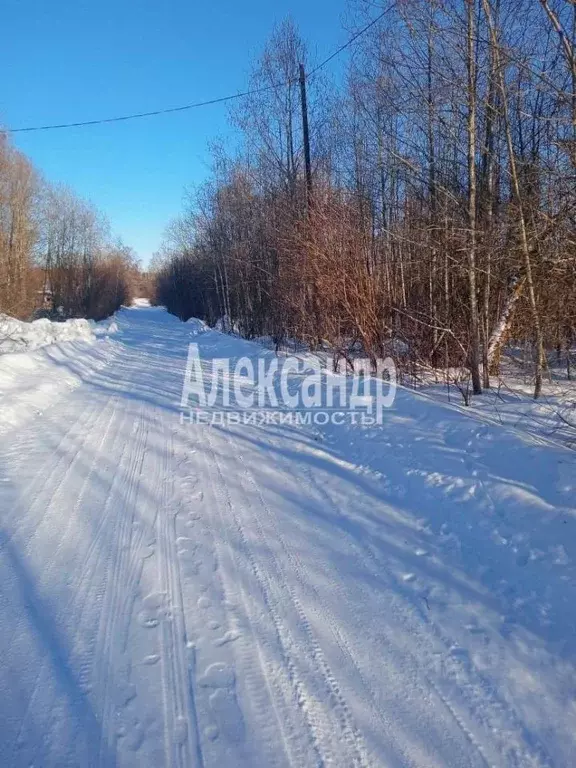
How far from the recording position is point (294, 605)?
320cm

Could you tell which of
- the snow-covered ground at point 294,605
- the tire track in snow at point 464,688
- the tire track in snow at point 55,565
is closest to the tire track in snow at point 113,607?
the snow-covered ground at point 294,605

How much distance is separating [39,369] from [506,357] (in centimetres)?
1193

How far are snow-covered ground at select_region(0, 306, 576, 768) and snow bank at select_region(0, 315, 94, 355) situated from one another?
1355cm

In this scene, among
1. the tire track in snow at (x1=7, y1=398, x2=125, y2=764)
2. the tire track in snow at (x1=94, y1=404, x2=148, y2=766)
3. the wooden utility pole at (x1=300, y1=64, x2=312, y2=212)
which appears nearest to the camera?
the tire track in snow at (x1=94, y1=404, x2=148, y2=766)

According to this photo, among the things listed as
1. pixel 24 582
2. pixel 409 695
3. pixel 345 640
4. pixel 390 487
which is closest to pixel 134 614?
pixel 24 582

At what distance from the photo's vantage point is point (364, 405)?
26.4 ft

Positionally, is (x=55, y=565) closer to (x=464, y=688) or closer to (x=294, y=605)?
(x=294, y=605)

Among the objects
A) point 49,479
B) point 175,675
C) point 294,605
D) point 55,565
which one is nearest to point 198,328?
point 49,479

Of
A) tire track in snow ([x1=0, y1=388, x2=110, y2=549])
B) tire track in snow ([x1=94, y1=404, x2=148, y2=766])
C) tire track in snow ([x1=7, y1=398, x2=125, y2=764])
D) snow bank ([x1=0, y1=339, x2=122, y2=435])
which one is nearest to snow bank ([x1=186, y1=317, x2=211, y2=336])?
snow bank ([x1=0, y1=339, x2=122, y2=435])

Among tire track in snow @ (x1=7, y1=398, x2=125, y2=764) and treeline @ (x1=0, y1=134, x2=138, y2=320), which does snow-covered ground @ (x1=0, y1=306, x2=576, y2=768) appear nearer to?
tire track in snow @ (x1=7, y1=398, x2=125, y2=764)

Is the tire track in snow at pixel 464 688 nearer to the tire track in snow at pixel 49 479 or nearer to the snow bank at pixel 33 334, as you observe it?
the tire track in snow at pixel 49 479

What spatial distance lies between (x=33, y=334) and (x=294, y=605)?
67.7ft

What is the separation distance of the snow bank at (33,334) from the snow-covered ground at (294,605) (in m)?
13.5

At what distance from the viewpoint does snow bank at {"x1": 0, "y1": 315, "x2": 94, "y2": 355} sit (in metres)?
17.7
